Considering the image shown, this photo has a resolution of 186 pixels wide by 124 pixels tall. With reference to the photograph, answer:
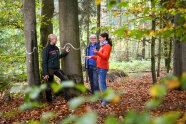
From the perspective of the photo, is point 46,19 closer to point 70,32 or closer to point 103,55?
point 70,32

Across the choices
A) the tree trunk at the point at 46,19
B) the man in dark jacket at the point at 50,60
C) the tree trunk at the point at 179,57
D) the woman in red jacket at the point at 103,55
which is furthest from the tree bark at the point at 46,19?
the tree trunk at the point at 179,57

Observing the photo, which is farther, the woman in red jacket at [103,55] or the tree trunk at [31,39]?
the woman in red jacket at [103,55]

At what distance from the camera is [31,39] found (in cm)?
424

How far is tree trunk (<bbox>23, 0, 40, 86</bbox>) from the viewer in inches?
164

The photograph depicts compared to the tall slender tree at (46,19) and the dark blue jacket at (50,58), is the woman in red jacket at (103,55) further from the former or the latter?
the tall slender tree at (46,19)

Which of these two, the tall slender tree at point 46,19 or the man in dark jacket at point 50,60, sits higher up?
the tall slender tree at point 46,19

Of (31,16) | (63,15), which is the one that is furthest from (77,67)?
(31,16)

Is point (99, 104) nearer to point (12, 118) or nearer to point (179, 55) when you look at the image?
point (12, 118)

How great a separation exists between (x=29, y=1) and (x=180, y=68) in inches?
225

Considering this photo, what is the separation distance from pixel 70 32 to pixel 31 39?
132 centimetres

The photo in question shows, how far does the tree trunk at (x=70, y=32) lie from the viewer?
5027 millimetres

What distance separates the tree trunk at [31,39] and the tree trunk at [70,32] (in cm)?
104

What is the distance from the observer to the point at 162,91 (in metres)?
0.79

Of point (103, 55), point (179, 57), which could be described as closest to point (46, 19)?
point (103, 55)
